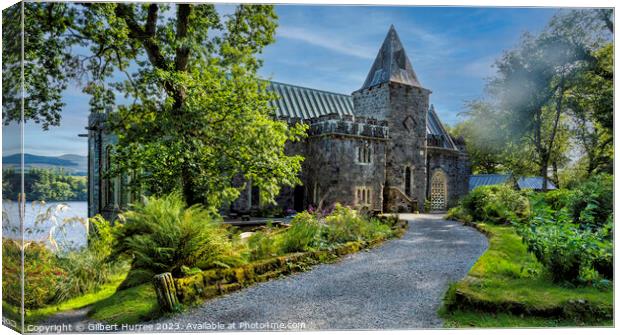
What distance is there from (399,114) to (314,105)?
2963 millimetres

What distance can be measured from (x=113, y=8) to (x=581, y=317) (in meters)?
7.44

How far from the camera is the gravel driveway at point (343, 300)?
15.1ft

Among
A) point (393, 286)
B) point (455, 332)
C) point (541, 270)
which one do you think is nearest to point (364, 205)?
point (393, 286)

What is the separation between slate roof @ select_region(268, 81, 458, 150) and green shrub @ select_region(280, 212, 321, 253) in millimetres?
2435

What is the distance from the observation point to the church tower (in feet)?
22.0

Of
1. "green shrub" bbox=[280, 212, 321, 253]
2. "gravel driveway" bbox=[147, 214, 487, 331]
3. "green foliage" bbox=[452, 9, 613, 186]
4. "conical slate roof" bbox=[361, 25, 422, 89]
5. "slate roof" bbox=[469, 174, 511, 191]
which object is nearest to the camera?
"gravel driveway" bbox=[147, 214, 487, 331]

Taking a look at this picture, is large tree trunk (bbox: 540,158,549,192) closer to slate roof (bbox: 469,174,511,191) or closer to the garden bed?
slate roof (bbox: 469,174,511,191)

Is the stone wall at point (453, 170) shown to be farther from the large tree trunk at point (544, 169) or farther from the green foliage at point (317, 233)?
the green foliage at point (317, 233)

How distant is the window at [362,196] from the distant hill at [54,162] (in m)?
5.46

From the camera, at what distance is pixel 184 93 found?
6.39m

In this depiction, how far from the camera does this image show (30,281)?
488cm

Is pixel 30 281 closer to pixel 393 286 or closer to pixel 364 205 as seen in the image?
pixel 393 286

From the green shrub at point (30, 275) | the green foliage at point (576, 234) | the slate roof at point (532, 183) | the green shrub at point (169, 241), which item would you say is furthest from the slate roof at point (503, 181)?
the green shrub at point (30, 275)

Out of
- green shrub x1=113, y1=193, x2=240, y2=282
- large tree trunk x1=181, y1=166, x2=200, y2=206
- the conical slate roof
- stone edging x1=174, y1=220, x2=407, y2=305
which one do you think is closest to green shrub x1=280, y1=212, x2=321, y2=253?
stone edging x1=174, y1=220, x2=407, y2=305
